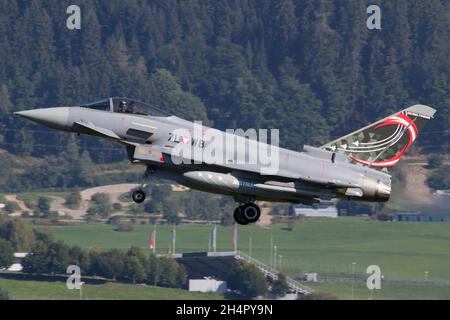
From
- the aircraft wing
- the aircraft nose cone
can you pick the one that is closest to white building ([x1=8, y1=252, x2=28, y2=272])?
the aircraft nose cone

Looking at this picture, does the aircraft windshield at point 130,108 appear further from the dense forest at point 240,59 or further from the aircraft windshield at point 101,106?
the dense forest at point 240,59

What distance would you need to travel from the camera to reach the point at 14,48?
14538 centimetres

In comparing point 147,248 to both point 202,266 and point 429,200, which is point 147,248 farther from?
point 429,200

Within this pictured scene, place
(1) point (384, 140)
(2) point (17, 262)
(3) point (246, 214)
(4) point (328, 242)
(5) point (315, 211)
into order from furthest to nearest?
1. (5) point (315, 211)
2. (4) point (328, 242)
3. (2) point (17, 262)
4. (1) point (384, 140)
5. (3) point (246, 214)

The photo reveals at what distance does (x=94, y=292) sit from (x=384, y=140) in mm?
28551

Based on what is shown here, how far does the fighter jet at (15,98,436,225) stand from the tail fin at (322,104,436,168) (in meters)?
0.84

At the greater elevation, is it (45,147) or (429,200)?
(45,147)

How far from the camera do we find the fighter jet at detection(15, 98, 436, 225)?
109ft

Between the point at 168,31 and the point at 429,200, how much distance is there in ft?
247

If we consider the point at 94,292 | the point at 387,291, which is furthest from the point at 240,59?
the point at 94,292

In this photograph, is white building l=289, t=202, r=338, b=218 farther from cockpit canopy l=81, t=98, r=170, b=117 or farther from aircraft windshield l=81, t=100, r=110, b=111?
aircraft windshield l=81, t=100, r=110, b=111

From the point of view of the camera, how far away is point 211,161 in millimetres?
33250

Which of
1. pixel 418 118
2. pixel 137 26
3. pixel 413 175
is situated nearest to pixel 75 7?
pixel 137 26

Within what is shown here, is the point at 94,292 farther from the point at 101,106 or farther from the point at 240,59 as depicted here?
the point at 240,59
